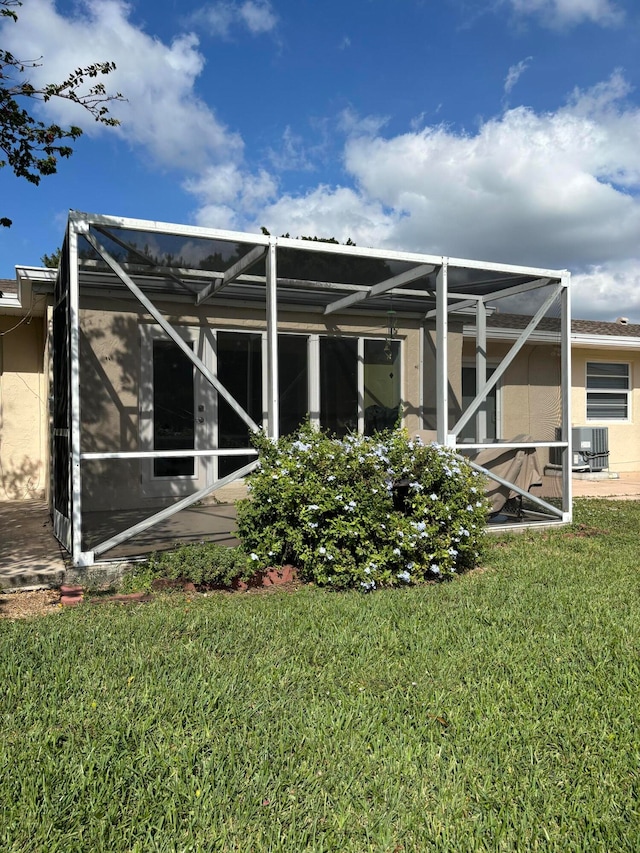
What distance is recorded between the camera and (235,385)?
29.2 feet

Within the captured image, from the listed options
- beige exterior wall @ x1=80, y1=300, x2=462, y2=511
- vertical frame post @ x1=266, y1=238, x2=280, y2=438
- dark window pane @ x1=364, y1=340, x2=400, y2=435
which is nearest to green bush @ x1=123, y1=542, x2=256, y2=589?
vertical frame post @ x1=266, y1=238, x2=280, y2=438

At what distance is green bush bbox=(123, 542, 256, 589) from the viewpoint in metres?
5.10

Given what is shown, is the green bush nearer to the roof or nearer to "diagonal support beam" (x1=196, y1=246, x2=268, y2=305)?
"diagonal support beam" (x1=196, y1=246, x2=268, y2=305)

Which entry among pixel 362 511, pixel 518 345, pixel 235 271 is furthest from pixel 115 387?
pixel 518 345

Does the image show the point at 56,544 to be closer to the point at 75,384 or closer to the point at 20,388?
the point at 75,384

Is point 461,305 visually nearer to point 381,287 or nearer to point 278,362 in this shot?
point 381,287

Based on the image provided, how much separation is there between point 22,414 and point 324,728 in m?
8.42

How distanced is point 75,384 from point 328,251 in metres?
2.65

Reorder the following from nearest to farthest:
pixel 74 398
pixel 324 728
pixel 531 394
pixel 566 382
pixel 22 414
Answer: pixel 324 728
pixel 74 398
pixel 566 382
pixel 531 394
pixel 22 414

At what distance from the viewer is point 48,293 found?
7.84 metres

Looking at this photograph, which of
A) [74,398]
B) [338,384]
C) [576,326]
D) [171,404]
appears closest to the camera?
[74,398]

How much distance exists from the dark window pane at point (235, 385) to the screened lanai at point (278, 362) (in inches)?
0.8

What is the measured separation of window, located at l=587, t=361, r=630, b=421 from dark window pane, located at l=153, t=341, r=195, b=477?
400 inches

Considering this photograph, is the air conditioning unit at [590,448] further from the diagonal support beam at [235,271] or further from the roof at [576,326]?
the diagonal support beam at [235,271]
